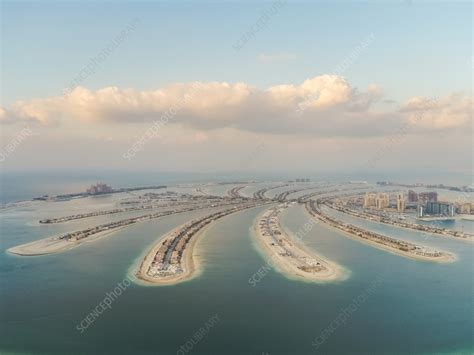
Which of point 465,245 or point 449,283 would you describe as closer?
point 449,283

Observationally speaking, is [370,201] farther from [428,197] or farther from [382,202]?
[428,197]

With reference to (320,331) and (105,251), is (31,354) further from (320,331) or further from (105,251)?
(105,251)

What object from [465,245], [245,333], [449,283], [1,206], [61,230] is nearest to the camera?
[245,333]

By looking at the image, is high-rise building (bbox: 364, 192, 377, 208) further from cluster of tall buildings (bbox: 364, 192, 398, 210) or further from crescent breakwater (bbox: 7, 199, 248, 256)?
crescent breakwater (bbox: 7, 199, 248, 256)

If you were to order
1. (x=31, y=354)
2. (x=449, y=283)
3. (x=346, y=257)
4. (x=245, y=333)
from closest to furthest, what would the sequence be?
(x=31, y=354) < (x=245, y=333) < (x=449, y=283) < (x=346, y=257)

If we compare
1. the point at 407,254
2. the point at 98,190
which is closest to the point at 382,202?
the point at 407,254

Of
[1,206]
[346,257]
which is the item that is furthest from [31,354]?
[1,206]

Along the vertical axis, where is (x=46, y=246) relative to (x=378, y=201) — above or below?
below

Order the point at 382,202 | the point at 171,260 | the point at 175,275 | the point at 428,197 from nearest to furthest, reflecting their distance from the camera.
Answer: the point at 175,275
the point at 171,260
the point at 382,202
the point at 428,197
